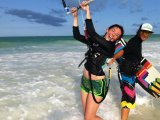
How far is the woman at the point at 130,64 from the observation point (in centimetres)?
507

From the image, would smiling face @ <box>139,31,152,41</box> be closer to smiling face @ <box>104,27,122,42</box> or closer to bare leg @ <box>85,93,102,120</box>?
smiling face @ <box>104,27,122,42</box>

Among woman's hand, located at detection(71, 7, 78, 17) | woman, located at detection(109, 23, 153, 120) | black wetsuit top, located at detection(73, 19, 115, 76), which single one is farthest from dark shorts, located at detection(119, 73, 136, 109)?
woman's hand, located at detection(71, 7, 78, 17)

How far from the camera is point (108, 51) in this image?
172 inches

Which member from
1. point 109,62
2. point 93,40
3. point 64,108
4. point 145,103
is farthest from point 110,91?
point 93,40

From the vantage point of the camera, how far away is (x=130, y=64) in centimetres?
534

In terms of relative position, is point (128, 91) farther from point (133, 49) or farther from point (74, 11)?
point (74, 11)

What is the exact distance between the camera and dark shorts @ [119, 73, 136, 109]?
213 inches

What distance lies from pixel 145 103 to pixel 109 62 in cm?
260

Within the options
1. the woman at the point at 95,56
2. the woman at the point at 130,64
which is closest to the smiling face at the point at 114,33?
the woman at the point at 95,56

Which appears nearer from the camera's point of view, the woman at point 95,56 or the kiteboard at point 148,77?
the woman at point 95,56

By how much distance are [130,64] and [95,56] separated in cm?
116

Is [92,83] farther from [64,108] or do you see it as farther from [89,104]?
[64,108]

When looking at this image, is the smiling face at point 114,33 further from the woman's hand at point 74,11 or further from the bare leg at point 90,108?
the bare leg at point 90,108

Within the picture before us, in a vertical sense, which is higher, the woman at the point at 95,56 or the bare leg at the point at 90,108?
the woman at the point at 95,56
